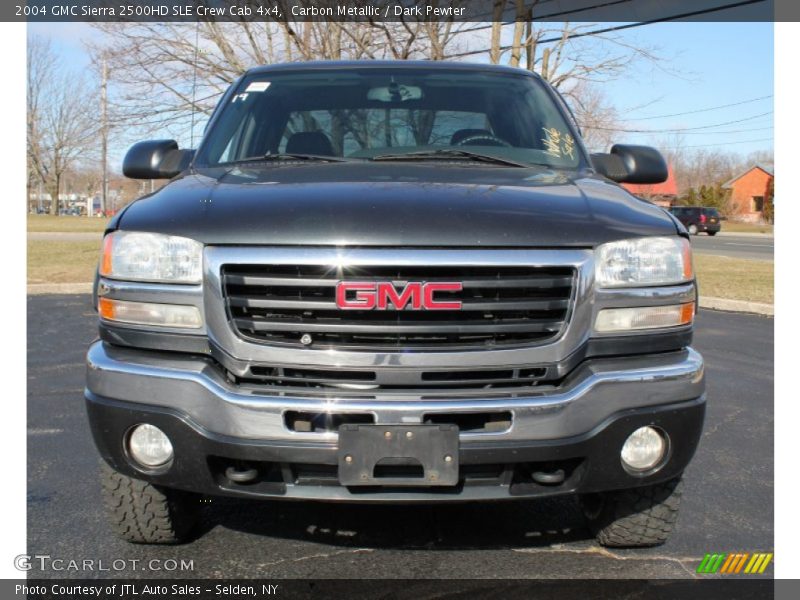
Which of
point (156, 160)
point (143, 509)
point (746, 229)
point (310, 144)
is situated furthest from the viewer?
point (746, 229)

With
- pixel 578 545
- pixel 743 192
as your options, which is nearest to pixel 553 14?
pixel 578 545

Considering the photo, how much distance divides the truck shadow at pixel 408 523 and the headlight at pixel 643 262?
1.22 m

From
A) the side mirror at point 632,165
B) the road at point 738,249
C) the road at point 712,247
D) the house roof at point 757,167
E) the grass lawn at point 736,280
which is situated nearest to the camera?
the side mirror at point 632,165

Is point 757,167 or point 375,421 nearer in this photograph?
point 375,421

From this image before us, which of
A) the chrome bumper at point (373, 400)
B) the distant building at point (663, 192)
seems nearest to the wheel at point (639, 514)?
the chrome bumper at point (373, 400)

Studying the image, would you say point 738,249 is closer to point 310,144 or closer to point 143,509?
point 310,144

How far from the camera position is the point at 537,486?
273 cm

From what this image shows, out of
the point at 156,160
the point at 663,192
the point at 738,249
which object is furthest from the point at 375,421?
the point at 663,192

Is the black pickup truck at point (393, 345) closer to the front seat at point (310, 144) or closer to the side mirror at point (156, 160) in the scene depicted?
the front seat at point (310, 144)

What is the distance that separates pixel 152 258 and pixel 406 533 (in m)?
1.59

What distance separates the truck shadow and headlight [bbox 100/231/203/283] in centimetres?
123

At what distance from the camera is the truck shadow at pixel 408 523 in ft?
11.1

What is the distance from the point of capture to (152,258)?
9.09ft

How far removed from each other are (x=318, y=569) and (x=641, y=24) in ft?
53.5
